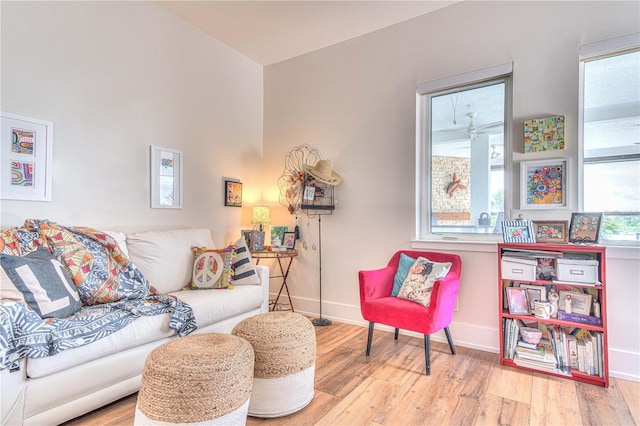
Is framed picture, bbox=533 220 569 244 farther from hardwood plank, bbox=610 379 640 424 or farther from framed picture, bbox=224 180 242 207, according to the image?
framed picture, bbox=224 180 242 207

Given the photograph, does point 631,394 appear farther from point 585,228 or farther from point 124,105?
point 124,105

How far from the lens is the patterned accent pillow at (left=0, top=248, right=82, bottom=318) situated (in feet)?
5.84

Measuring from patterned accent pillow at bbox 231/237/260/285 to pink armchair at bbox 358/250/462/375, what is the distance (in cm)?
95

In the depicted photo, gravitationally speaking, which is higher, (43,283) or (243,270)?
(43,283)

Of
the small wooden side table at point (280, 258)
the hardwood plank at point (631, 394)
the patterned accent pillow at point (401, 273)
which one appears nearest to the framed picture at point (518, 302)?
the hardwood plank at point (631, 394)

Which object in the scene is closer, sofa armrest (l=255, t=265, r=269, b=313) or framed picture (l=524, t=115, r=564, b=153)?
framed picture (l=524, t=115, r=564, b=153)

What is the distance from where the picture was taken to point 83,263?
2115mm

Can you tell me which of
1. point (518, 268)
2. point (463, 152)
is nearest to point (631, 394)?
point (518, 268)

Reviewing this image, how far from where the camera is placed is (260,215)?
12.3 feet

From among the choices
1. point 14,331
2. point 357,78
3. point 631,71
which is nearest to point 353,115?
point 357,78

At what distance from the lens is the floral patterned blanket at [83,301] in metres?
1.57

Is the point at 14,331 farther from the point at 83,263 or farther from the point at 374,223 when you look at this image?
the point at 374,223

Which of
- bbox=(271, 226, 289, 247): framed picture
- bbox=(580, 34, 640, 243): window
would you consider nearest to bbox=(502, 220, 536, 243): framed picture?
bbox=(580, 34, 640, 243): window

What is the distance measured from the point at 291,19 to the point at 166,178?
1.83m
